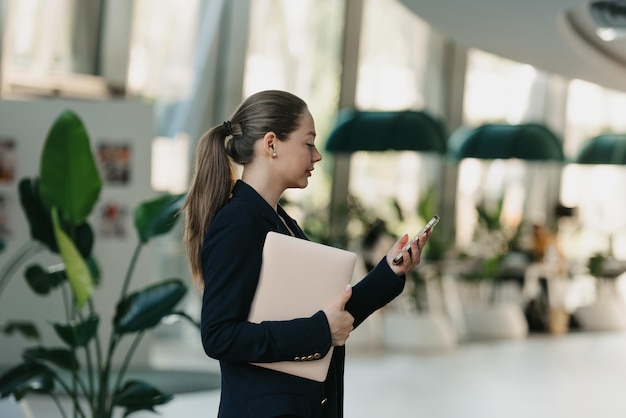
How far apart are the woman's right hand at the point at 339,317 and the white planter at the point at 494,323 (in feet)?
40.2

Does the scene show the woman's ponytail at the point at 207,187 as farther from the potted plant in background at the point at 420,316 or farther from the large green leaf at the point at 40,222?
the potted plant in background at the point at 420,316

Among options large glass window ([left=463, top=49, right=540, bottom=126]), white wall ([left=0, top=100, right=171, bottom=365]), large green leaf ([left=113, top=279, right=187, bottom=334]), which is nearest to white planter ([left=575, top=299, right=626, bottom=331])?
large glass window ([left=463, top=49, right=540, bottom=126])

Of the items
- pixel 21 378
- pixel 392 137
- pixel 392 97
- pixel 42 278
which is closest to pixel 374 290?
pixel 21 378

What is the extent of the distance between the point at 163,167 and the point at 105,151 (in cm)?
296

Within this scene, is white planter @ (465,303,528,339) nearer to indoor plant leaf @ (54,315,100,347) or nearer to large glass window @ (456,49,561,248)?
large glass window @ (456,49,561,248)

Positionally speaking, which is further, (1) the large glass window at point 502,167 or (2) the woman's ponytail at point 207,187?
(1) the large glass window at point 502,167

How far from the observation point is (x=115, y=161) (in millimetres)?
9508

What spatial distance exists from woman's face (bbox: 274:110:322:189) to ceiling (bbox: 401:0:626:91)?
5635 millimetres

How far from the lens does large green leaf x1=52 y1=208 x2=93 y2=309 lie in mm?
5090

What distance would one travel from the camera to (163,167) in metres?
12.5

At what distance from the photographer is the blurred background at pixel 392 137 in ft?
30.4

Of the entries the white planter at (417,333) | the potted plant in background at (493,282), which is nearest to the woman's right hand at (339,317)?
the white planter at (417,333)

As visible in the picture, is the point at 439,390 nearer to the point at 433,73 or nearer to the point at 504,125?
the point at 504,125

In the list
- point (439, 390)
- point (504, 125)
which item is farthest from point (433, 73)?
point (439, 390)
